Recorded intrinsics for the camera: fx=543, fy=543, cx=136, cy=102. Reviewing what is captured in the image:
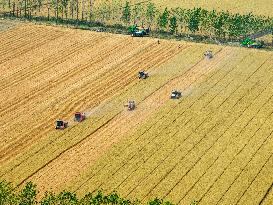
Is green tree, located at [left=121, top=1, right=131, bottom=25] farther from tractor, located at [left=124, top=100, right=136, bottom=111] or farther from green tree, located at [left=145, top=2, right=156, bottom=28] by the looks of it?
tractor, located at [left=124, top=100, right=136, bottom=111]

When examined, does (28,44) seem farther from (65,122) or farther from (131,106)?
(65,122)

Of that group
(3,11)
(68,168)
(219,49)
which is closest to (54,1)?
(3,11)

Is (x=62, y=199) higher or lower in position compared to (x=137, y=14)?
higher

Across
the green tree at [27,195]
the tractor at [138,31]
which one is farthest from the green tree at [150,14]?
the green tree at [27,195]

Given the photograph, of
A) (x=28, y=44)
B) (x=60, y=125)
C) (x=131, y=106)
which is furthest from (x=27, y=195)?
(x=28, y=44)

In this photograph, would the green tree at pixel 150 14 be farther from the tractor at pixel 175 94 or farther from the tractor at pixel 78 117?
the tractor at pixel 78 117

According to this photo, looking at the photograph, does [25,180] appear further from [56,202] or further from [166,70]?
[166,70]

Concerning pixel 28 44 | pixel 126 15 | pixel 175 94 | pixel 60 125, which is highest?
pixel 126 15
